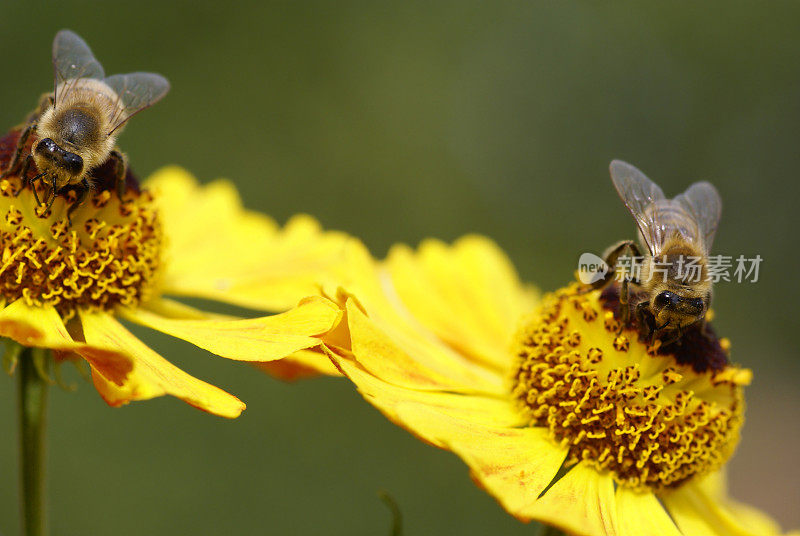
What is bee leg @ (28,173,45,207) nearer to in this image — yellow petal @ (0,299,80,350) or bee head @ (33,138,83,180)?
bee head @ (33,138,83,180)

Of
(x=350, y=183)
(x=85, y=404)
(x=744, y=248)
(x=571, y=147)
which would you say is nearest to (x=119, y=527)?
(x=85, y=404)

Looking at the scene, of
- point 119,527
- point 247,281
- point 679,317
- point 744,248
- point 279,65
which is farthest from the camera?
point 744,248

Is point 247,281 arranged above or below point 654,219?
below

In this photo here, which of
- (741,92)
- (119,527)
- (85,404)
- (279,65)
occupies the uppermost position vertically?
(741,92)

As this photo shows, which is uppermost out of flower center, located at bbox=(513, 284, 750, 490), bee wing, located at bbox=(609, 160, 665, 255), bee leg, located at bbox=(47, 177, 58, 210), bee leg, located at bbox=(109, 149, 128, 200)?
bee wing, located at bbox=(609, 160, 665, 255)

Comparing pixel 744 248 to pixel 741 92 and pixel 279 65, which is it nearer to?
pixel 741 92

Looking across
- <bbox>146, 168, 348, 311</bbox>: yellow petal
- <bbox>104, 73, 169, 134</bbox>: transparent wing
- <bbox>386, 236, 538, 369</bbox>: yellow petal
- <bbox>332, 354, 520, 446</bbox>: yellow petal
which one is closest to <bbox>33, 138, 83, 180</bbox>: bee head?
<bbox>104, 73, 169, 134</bbox>: transparent wing

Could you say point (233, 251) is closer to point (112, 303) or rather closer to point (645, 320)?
point (112, 303)
